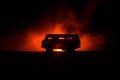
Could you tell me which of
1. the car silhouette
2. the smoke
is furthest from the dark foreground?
the smoke

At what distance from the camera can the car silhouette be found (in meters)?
14.4

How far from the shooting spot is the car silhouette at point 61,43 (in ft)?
47.1

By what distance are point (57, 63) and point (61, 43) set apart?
17.6 ft

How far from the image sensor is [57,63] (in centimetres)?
923

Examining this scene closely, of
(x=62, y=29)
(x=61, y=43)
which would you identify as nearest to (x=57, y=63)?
(x=61, y=43)

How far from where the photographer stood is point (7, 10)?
24641mm

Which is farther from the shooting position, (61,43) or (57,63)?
(61,43)

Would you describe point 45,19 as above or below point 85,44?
above

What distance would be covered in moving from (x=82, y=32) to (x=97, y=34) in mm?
1351

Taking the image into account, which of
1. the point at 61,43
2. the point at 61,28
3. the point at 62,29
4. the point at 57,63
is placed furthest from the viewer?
the point at 61,28

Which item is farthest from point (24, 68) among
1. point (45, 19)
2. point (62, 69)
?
point (45, 19)

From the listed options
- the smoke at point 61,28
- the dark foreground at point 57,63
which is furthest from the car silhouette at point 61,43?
the smoke at point 61,28

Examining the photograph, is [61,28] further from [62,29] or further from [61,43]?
[61,43]

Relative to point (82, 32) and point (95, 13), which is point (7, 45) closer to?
point (82, 32)
